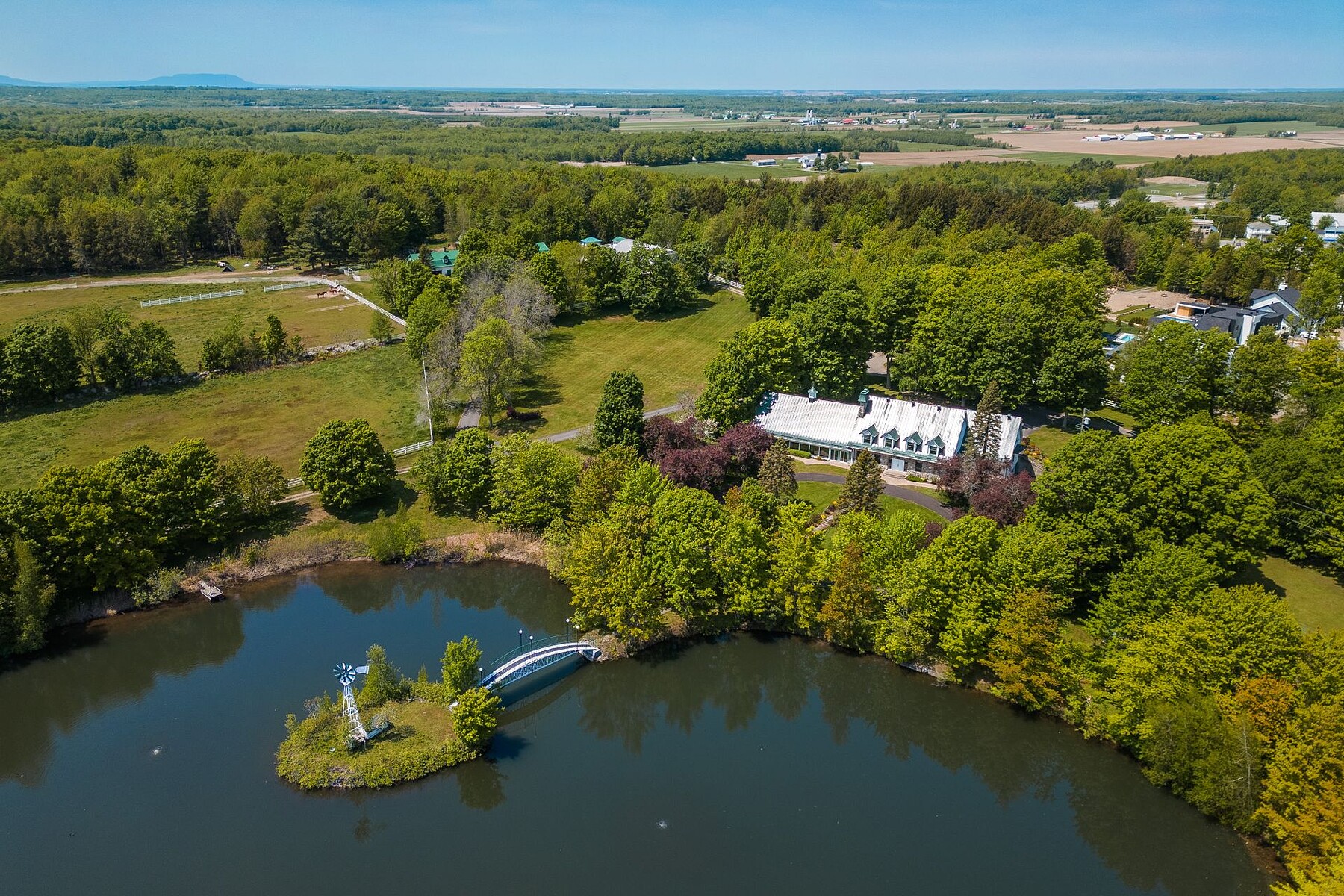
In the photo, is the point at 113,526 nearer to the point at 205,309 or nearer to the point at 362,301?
the point at 205,309

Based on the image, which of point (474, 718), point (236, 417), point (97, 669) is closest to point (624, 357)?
point (236, 417)

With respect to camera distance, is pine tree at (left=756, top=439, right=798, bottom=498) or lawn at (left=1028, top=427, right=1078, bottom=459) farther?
lawn at (left=1028, top=427, right=1078, bottom=459)

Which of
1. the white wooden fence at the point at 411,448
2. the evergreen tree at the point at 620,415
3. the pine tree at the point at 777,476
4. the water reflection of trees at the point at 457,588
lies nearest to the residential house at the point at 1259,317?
the pine tree at the point at 777,476

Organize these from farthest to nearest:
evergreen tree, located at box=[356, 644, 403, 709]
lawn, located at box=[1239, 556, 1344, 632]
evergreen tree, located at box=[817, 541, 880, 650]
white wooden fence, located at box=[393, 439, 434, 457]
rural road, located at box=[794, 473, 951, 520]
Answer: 1. white wooden fence, located at box=[393, 439, 434, 457]
2. rural road, located at box=[794, 473, 951, 520]
3. lawn, located at box=[1239, 556, 1344, 632]
4. evergreen tree, located at box=[817, 541, 880, 650]
5. evergreen tree, located at box=[356, 644, 403, 709]

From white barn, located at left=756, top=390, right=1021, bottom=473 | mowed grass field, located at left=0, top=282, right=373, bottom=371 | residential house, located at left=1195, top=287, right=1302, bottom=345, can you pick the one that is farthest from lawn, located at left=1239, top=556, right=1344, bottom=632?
mowed grass field, located at left=0, top=282, right=373, bottom=371

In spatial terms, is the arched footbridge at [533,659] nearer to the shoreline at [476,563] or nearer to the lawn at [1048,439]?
the shoreline at [476,563]

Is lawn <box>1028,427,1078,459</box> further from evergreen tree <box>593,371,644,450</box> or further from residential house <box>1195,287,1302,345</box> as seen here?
evergreen tree <box>593,371,644,450</box>

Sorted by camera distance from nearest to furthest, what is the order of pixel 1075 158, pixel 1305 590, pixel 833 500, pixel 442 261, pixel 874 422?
pixel 1305 590 → pixel 833 500 → pixel 874 422 → pixel 442 261 → pixel 1075 158
